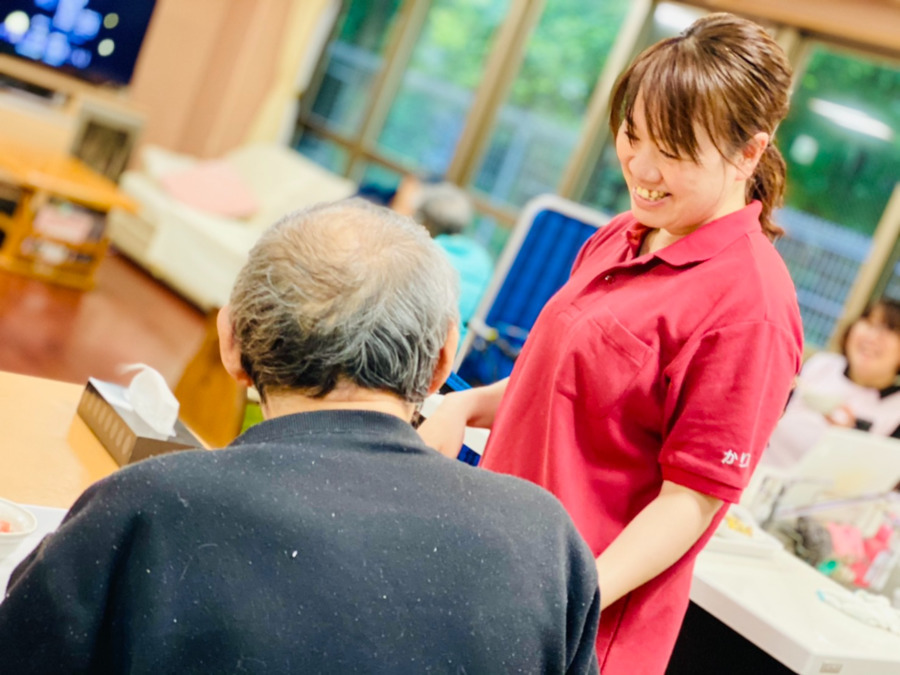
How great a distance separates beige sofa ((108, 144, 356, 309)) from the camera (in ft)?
19.5

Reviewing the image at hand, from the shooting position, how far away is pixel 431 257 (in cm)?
93

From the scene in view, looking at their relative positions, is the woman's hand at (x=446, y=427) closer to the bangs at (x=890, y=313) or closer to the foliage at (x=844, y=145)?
the bangs at (x=890, y=313)

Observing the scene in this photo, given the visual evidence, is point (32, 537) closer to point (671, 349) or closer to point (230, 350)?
point (230, 350)

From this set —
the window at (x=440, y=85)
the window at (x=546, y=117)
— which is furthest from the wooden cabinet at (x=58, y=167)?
the window at (x=440, y=85)

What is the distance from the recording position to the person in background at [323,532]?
78cm

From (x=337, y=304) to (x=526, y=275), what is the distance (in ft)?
8.33

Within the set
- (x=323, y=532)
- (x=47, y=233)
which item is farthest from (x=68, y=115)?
(x=323, y=532)

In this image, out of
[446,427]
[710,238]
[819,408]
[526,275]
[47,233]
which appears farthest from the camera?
[47,233]

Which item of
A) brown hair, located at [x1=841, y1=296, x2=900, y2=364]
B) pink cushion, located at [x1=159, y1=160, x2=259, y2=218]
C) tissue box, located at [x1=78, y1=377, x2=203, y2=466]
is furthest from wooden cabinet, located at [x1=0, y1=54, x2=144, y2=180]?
tissue box, located at [x1=78, y1=377, x2=203, y2=466]

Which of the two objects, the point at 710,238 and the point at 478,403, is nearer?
the point at 710,238

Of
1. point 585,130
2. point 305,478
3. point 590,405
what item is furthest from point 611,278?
point 585,130

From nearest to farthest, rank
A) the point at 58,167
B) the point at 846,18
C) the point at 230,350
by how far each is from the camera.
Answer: the point at 230,350 < the point at 846,18 < the point at 58,167

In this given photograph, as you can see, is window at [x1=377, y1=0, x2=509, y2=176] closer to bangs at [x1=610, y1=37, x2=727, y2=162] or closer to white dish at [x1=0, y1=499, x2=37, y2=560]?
bangs at [x1=610, y1=37, x2=727, y2=162]

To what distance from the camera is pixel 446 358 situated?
99 cm
